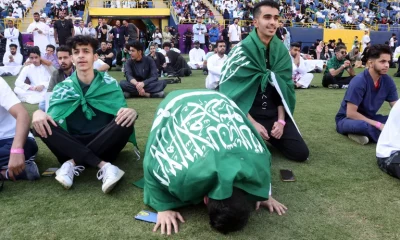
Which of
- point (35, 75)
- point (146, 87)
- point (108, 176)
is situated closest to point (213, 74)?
point (146, 87)

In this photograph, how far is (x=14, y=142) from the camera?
2.74m

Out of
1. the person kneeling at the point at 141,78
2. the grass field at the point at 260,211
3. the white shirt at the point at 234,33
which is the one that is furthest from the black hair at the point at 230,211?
the white shirt at the point at 234,33

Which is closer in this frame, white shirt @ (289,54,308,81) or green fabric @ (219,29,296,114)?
green fabric @ (219,29,296,114)

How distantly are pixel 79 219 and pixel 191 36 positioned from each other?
650 inches

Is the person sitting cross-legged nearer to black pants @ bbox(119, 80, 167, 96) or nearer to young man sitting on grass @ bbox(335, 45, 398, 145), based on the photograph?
black pants @ bbox(119, 80, 167, 96)

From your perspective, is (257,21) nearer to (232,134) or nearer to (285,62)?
(285,62)

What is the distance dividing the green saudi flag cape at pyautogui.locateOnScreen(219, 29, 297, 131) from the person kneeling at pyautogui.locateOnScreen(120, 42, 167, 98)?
3350mm

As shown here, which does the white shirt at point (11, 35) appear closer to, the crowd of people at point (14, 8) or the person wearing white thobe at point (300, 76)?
the person wearing white thobe at point (300, 76)

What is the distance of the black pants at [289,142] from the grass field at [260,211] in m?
0.09

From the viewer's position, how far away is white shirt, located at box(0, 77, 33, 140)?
2861mm

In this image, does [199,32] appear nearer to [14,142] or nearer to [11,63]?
[11,63]

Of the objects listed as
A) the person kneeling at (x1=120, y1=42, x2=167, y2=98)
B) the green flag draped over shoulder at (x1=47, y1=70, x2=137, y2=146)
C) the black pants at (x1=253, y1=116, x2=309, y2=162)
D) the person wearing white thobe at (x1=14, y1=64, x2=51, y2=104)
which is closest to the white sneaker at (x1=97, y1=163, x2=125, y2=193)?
the green flag draped over shoulder at (x1=47, y1=70, x2=137, y2=146)

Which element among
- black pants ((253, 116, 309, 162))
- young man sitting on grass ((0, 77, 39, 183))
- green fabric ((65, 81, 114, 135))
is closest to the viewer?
young man sitting on grass ((0, 77, 39, 183))

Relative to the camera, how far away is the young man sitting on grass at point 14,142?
273cm
